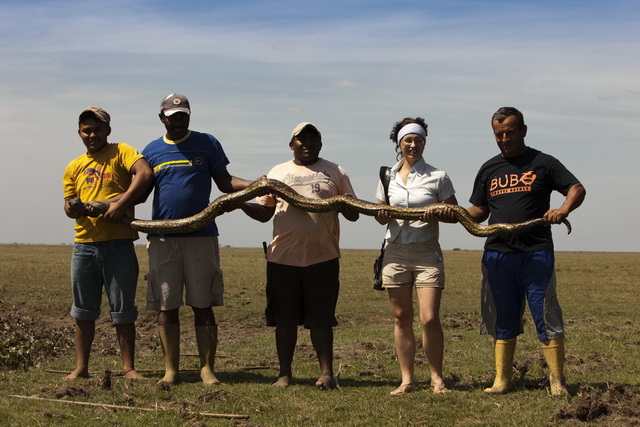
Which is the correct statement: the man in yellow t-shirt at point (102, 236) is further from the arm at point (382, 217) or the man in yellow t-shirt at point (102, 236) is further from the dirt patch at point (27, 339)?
the arm at point (382, 217)

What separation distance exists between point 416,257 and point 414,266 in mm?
91

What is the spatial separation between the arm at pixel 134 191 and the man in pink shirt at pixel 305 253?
3.73 ft

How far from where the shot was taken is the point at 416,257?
24.6 feet

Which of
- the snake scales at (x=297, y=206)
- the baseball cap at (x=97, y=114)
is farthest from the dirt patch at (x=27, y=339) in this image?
the baseball cap at (x=97, y=114)

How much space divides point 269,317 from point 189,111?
2.31 metres

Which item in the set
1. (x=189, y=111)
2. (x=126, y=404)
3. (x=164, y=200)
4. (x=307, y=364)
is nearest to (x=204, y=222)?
(x=164, y=200)

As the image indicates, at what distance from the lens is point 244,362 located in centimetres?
975

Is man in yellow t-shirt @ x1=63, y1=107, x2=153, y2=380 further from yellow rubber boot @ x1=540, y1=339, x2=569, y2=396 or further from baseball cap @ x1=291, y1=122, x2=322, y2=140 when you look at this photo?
yellow rubber boot @ x1=540, y1=339, x2=569, y2=396

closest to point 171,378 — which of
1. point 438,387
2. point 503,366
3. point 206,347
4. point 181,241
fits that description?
point 206,347

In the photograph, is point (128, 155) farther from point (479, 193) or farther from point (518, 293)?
point (518, 293)

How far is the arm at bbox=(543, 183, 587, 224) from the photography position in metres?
7.02

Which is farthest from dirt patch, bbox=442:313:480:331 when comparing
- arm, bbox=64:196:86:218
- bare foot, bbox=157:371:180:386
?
arm, bbox=64:196:86:218

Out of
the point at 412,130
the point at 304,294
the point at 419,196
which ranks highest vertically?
the point at 412,130

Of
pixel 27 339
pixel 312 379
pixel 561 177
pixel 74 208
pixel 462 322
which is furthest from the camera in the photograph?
pixel 462 322
